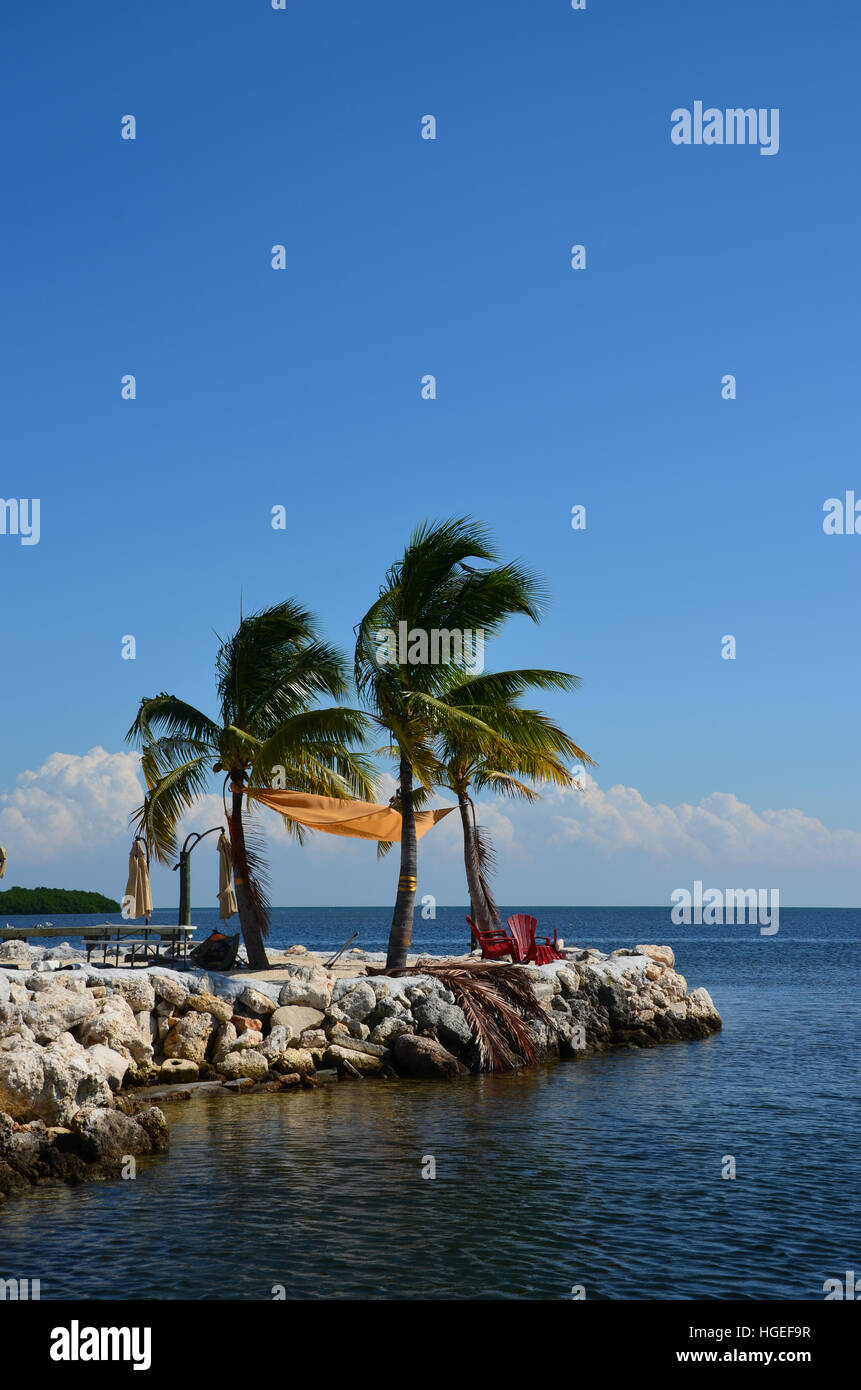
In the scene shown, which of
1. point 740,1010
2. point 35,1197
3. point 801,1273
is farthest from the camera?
point 740,1010

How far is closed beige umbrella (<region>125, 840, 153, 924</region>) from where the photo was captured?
23.4m

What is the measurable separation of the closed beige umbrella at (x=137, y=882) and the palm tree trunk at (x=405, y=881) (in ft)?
18.4

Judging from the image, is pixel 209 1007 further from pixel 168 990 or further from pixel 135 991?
pixel 135 991

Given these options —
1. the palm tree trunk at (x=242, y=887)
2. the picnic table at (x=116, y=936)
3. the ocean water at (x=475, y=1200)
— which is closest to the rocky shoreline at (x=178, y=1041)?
the ocean water at (x=475, y=1200)

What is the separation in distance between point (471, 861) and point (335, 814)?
22.4 ft

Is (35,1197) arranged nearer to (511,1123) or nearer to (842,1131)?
(511,1123)

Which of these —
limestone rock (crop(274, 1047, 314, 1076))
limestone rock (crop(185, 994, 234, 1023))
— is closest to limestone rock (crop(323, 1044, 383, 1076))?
limestone rock (crop(274, 1047, 314, 1076))

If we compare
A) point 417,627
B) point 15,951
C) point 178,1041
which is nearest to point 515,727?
point 417,627

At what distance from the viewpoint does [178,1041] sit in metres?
16.6

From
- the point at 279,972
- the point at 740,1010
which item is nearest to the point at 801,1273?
the point at 279,972

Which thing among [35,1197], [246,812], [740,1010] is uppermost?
[246,812]
